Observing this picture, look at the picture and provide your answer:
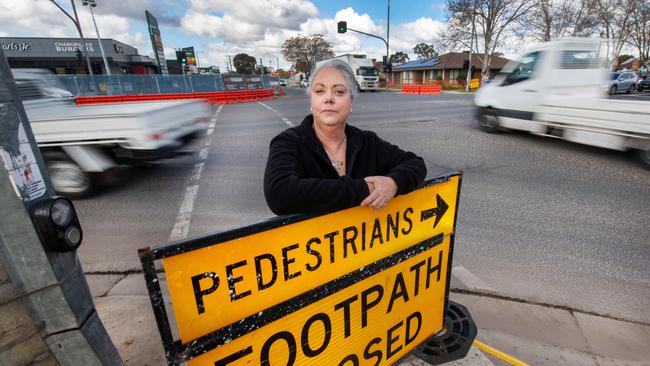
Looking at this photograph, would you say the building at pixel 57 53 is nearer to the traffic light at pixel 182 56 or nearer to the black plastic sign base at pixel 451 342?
the traffic light at pixel 182 56

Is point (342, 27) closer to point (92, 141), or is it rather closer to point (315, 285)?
point (92, 141)

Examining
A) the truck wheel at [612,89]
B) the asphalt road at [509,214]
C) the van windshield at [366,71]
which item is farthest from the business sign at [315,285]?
the van windshield at [366,71]

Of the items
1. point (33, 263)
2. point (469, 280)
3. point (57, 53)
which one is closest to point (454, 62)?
point (469, 280)

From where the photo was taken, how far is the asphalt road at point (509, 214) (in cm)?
284

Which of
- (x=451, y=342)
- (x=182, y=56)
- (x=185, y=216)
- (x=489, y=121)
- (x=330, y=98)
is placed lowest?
(x=451, y=342)

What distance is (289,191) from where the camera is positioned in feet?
4.50

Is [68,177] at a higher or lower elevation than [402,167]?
lower

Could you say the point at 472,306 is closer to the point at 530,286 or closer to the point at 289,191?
the point at 530,286

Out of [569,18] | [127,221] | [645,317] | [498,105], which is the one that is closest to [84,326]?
[127,221]

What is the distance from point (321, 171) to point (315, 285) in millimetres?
601

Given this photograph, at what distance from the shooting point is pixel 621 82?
23.6 metres

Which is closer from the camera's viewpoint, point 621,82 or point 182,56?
point 621,82

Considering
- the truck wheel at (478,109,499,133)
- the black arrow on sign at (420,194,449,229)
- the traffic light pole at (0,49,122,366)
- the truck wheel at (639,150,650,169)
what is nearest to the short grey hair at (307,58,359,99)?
the black arrow on sign at (420,194,449,229)

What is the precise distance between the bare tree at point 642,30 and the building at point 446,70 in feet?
46.1
